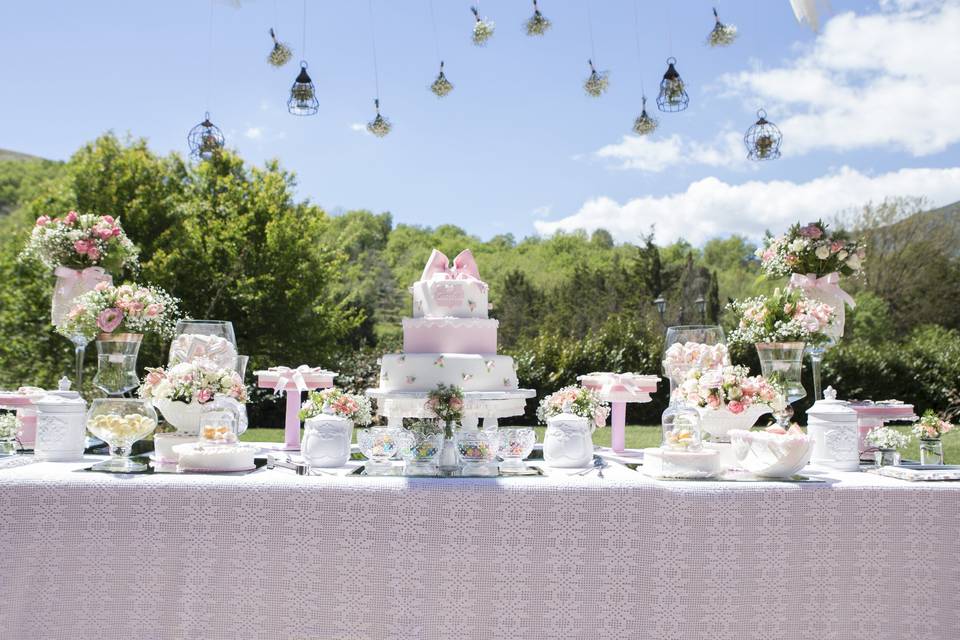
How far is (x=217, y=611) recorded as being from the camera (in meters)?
2.82

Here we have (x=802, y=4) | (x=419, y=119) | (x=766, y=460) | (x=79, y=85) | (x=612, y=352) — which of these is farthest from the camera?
(x=419, y=119)

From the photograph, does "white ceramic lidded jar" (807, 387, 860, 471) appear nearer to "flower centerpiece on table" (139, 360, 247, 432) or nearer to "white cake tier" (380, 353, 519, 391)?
"white cake tier" (380, 353, 519, 391)

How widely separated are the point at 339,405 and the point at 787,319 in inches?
86.8

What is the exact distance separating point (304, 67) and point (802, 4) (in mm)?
3559

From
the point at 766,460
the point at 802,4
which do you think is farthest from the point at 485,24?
the point at 766,460

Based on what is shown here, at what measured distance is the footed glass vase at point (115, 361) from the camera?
382 cm

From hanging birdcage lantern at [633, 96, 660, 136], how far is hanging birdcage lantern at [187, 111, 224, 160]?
148 inches

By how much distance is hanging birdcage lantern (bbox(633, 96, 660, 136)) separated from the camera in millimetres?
6555

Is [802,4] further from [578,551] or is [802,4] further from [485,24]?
[578,551]

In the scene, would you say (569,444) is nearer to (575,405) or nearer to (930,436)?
(575,405)

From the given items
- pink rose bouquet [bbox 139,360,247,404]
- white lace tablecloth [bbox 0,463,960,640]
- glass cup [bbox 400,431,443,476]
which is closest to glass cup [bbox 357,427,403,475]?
glass cup [bbox 400,431,443,476]

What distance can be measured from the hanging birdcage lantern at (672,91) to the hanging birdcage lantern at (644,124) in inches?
17.5

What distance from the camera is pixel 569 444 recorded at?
3328mm

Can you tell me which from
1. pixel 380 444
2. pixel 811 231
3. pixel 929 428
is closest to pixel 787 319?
pixel 811 231
